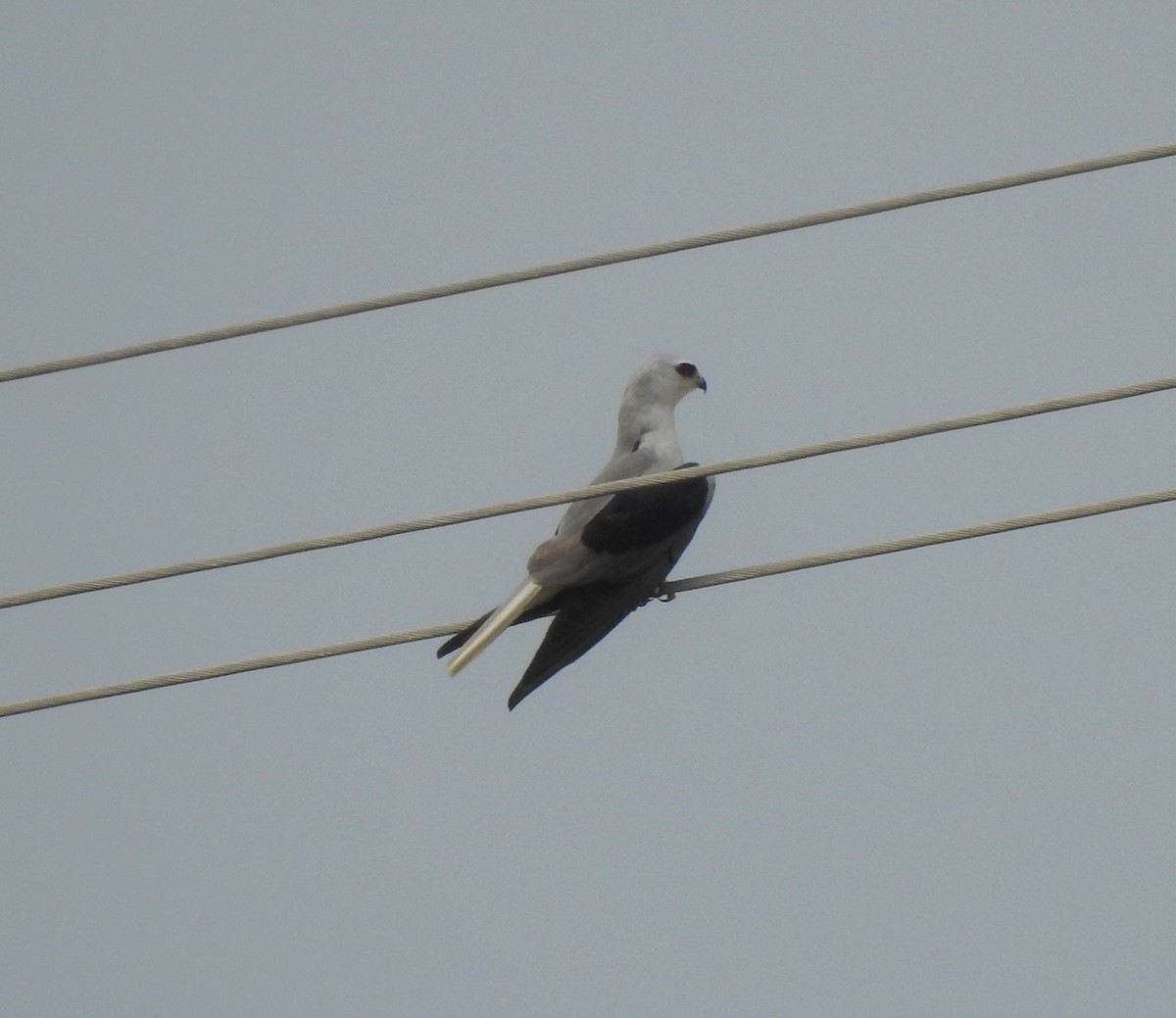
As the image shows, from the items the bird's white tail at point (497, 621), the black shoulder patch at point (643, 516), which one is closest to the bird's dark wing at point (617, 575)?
the black shoulder patch at point (643, 516)

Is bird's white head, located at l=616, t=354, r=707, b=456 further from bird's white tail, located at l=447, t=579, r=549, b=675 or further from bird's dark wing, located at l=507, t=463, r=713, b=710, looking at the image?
bird's white tail, located at l=447, t=579, r=549, b=675

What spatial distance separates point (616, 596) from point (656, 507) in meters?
0.37

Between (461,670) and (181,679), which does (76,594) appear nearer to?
(181,679)

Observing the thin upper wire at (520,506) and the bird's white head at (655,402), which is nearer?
the thin upper wire at (520,506)

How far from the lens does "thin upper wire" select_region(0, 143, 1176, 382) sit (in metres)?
7.75

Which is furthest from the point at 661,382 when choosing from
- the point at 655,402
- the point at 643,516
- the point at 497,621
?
the point at 497,621

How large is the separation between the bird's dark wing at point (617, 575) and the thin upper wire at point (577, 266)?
2011mm

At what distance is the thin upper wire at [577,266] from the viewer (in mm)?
7746

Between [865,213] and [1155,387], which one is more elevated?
[865,213]

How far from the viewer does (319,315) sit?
780 centimetres

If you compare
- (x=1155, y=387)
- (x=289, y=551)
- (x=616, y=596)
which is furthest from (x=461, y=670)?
(x=1155, y=387)

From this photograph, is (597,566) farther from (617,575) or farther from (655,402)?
(655,402)

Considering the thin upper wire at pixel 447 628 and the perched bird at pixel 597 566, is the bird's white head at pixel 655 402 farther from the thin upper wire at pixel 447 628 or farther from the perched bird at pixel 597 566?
the thin upper wire at pixel 447 628

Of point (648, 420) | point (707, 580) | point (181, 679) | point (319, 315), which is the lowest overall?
point (181, 679)
